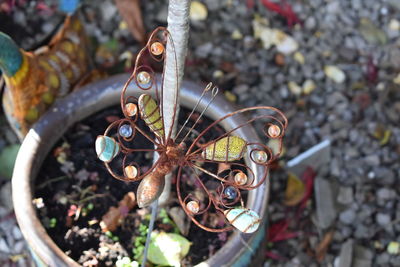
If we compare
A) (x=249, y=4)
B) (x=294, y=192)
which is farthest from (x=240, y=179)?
(x=249, y=4)

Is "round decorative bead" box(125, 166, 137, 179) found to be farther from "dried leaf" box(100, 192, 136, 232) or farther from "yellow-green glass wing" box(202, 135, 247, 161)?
"dried leaf" box(100, 192, 136, 232)

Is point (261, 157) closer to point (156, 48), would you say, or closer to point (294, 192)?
Answer: point (156, 48)

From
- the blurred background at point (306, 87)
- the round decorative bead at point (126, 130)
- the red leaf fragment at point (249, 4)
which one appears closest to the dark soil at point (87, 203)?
the blurred background at point (306, 87)

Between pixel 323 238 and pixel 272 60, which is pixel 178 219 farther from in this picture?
pixel 272 60

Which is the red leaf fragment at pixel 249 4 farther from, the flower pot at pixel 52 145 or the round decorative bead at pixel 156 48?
the round decorative bead at pixel 156 48

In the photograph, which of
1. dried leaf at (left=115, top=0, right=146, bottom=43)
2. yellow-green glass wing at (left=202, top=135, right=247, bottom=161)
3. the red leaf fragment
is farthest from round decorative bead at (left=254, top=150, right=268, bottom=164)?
the red leaf fragment

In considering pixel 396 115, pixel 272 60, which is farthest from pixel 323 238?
pixel 272 60
